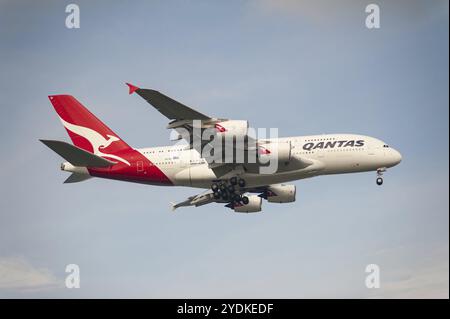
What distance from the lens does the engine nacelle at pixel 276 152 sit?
52125mm

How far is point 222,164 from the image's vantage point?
178ft

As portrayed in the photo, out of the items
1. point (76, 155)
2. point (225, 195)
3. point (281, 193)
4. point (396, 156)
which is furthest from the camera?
point (281, 193)

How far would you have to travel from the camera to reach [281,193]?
60.4 metres

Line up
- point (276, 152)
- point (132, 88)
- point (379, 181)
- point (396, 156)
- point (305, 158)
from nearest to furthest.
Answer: point (132, 88) → point (276, 152) → point (305, 158) → point (379, 181) → point (396, 156)

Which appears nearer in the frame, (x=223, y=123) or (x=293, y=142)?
(x=223, y=123)

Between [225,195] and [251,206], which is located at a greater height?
[225,195]

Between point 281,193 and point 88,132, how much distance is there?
50.0 ft

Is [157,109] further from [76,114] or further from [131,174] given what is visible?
[76,114]

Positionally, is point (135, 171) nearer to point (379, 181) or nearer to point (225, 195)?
point (225, 195)

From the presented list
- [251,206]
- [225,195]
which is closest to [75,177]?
[225,195]

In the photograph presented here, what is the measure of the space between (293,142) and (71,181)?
52.1 feet
